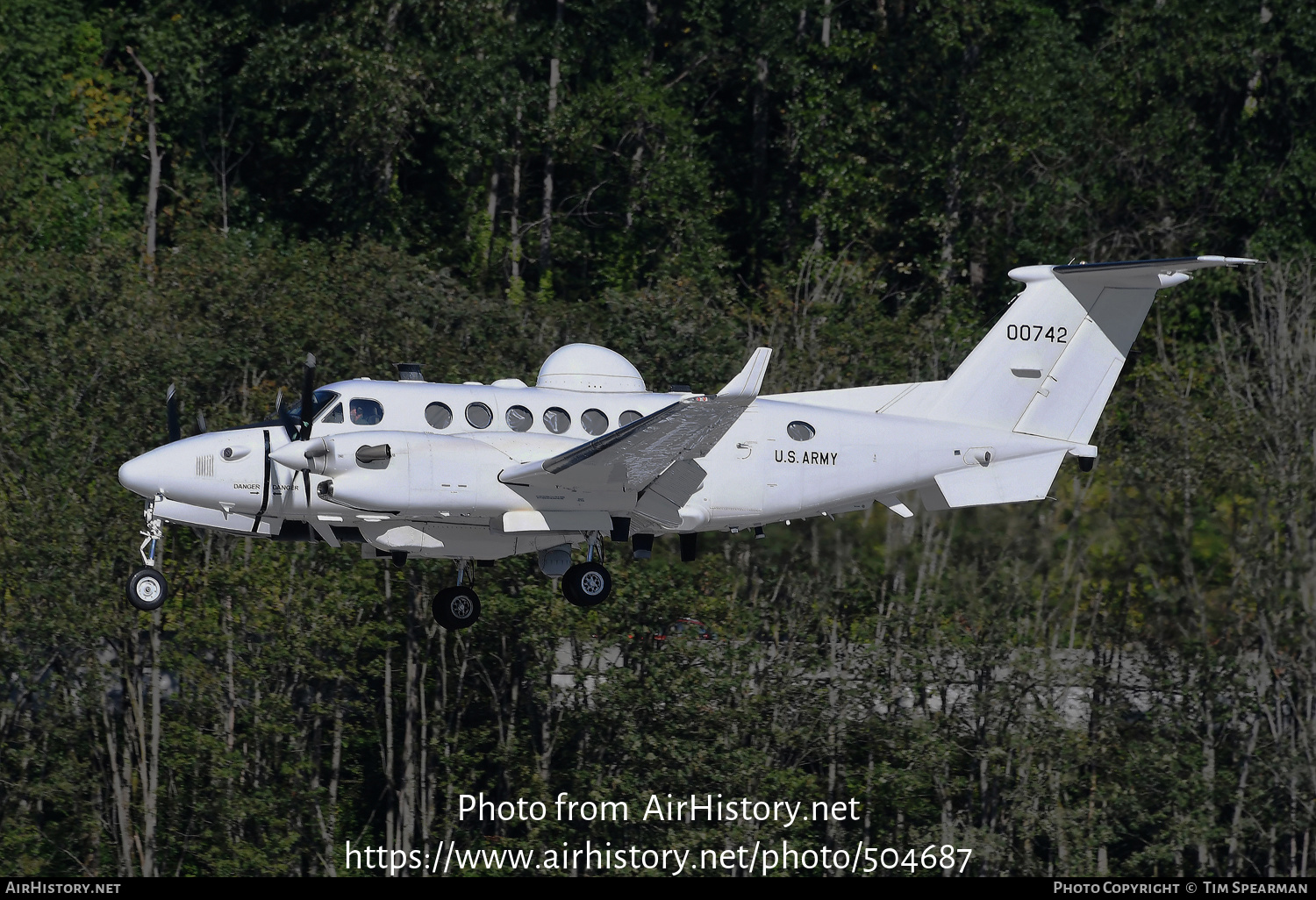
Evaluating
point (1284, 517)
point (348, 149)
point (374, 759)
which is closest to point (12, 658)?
point (374, 759)

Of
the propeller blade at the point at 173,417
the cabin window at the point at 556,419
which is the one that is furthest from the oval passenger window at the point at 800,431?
the propeller blade at the point at 173,417

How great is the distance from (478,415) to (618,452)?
1.65 metres

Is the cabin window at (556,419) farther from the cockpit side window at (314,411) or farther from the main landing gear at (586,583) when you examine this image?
the cockpit side window at (314,411)

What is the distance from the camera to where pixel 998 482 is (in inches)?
850

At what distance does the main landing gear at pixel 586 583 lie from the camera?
67.6ft

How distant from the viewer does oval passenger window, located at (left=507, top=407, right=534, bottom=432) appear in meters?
19.9

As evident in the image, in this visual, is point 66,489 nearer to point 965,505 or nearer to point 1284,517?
point 965,505

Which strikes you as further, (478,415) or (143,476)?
(478,415)

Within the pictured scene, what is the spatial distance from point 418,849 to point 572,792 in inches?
117

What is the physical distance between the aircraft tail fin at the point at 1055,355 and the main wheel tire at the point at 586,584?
4.40 metres

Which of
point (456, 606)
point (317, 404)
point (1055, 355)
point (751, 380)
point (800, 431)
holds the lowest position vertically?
point (456, 606)

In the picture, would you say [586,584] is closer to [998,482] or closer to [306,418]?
[306,418]

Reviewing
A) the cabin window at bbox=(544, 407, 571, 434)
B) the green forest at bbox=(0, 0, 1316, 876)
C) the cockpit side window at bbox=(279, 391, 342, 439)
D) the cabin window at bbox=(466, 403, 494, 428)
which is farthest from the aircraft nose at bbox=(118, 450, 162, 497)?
the green forest at bbox=(0, 0, 1316, 876)

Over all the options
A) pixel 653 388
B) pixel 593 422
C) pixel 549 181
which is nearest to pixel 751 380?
pixel 593 422
